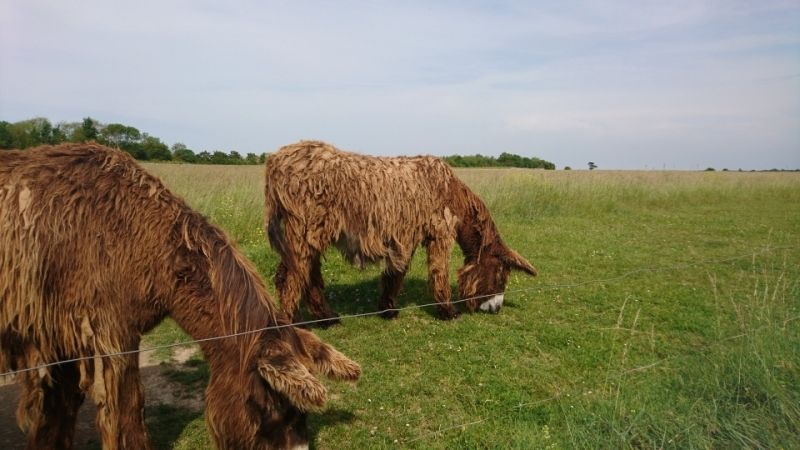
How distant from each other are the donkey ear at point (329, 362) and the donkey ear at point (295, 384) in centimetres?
29

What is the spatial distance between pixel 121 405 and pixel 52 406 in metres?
0.72

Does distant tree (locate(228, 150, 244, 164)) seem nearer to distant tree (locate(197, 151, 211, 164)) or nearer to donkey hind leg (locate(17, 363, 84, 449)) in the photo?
distant tree (locate(197, 151, 211, 164))

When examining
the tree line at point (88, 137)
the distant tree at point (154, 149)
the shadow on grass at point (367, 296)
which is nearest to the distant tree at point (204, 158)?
the tree line at point (88, 137)

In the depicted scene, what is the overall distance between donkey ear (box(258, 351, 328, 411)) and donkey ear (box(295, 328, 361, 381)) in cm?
29

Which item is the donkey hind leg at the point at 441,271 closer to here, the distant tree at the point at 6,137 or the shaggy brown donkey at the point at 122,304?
the shaggy brown donkey at the point at 122,304

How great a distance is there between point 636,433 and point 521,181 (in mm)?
14523

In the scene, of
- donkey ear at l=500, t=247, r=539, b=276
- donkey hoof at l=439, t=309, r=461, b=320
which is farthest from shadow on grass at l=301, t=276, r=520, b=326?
donkey ear at l=500, t=247, r=539, b=276

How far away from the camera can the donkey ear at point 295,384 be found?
8.60ft

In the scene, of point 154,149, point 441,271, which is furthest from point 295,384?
point 154,149

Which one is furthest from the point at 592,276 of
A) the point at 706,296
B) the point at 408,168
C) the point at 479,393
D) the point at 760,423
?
the point at 760,423

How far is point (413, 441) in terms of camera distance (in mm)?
4016

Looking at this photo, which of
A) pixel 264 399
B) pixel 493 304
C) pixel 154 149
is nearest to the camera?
pixel 264 399

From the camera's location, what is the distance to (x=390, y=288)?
269 inches

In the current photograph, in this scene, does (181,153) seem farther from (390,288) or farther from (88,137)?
(390,288)
